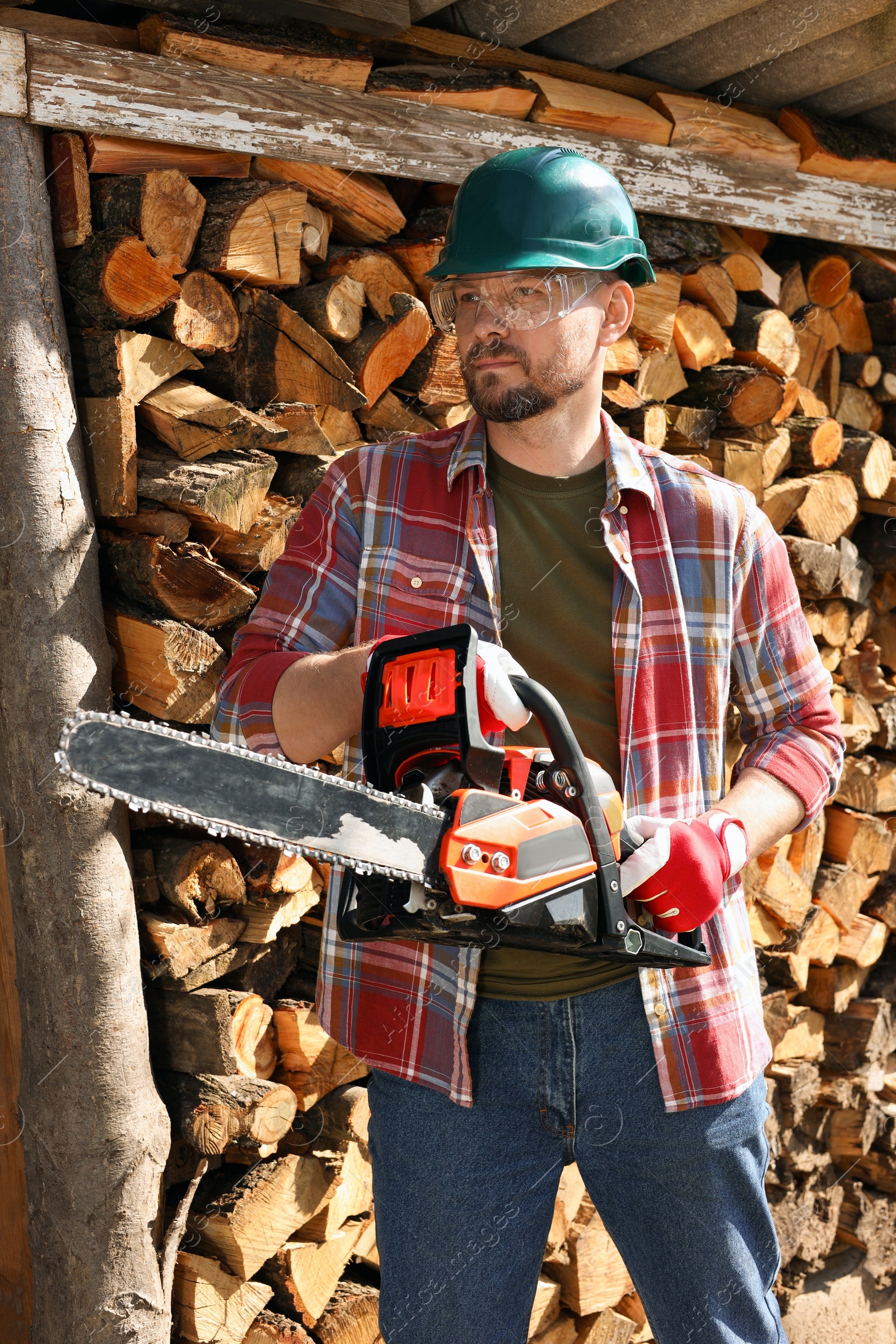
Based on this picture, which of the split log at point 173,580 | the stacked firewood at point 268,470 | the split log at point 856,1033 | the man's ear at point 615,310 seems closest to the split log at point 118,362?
the stacked firewood at point 268,470

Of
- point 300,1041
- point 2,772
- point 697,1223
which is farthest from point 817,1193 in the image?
point 2,772

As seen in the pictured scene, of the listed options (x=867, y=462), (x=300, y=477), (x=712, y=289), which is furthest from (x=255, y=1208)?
(x=867, y=462)

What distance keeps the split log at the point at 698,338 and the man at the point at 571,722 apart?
1.13m

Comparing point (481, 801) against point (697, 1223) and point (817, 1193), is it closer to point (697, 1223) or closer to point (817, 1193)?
point (697, 1223)

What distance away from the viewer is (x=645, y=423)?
2809mm

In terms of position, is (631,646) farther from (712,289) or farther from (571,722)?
(712,289)

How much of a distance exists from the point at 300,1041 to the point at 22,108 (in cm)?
185

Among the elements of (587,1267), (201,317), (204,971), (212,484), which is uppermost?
(201,317)

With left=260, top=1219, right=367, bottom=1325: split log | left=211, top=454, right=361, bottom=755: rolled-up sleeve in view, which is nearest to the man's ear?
left=211, top=454, right=361, bottom=755: rolled-up sleeve

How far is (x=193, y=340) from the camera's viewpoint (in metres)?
2.22

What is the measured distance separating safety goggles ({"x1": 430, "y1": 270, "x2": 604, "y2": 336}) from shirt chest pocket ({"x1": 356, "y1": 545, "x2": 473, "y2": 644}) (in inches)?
14.1

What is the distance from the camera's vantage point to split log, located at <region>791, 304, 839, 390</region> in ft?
10.5

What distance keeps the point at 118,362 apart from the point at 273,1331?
6.43 ft

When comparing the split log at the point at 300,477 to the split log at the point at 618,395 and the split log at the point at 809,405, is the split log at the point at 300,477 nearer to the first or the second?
the split log at the point at 618,395
